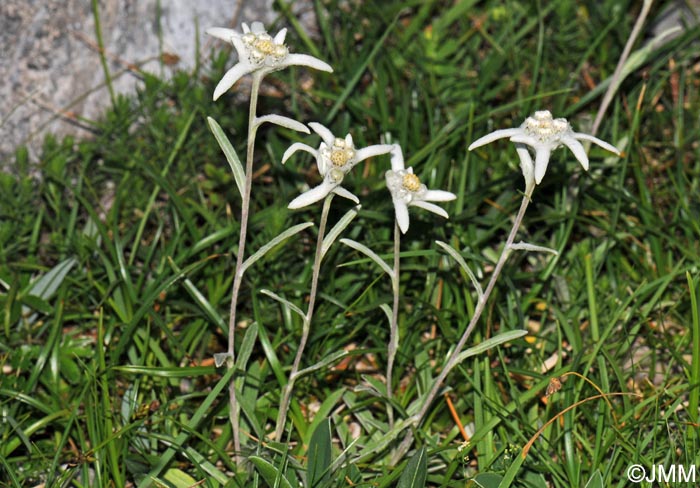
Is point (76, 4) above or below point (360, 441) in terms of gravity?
above

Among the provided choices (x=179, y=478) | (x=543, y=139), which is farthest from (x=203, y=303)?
(x=543, y=139)

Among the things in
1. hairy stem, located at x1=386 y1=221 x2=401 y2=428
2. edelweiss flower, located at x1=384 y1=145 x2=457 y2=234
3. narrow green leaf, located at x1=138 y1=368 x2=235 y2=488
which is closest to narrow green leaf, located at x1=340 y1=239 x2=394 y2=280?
hairy stem, located at x1=386 y1=221 x2=401 y2=428

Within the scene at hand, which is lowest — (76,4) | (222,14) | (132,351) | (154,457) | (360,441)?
(360,441)

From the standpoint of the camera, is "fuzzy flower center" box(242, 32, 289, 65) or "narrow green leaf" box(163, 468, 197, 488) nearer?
"fuzzy flower center" box(242, 32, 289, 65)

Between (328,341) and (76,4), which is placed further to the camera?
(76,4)

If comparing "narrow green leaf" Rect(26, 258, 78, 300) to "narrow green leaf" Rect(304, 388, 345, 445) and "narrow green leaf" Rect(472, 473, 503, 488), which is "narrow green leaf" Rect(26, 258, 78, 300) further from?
"narrow green leaf" Rect(472, 473, 503, 488)

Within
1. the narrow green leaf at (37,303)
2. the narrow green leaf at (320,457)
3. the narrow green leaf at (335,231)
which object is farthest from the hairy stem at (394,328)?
the narrow green leaf at (37,303)

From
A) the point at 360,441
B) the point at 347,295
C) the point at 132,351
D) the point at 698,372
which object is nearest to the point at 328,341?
the point at 347,295

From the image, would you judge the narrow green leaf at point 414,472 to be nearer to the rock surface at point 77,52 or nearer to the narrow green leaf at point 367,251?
the narrow green leaf at point 367,251

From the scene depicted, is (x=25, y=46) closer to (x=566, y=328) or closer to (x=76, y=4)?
(x=76, y=4)
